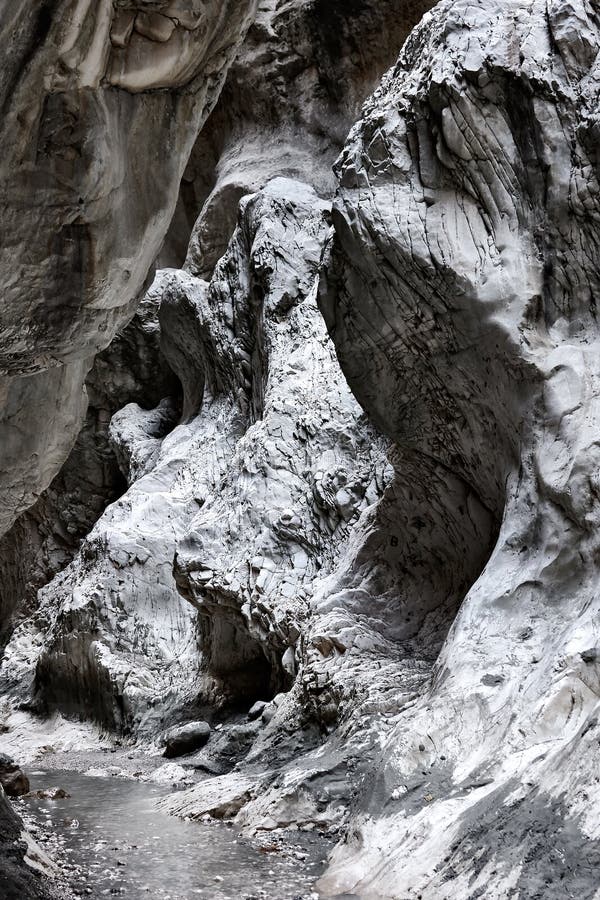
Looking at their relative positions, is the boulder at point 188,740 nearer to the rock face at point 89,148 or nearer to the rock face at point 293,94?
the rock face at point 89,148

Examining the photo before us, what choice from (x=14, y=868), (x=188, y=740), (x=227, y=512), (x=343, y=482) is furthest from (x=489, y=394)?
(x=188, y=740)

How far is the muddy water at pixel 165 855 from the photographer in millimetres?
3768

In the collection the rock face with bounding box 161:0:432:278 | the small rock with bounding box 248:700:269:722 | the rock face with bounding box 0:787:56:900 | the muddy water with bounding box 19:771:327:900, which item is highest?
the rock face with bounding box 161:0:432:278

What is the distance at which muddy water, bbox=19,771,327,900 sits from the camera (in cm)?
377

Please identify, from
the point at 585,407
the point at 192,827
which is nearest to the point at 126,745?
the point at 192,827

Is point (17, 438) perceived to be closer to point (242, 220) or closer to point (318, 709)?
point (318, 709)

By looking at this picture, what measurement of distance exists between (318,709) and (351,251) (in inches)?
120

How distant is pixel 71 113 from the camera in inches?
120

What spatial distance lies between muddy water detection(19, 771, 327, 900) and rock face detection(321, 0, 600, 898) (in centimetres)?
28

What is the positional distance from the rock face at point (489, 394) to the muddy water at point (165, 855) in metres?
0.28

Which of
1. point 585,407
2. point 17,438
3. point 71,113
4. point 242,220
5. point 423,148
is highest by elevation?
point 242,220

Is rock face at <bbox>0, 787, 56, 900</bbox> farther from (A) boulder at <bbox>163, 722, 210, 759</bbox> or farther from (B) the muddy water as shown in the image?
(A) boulder at <bbox>163, 722, 210, 759</bbox>

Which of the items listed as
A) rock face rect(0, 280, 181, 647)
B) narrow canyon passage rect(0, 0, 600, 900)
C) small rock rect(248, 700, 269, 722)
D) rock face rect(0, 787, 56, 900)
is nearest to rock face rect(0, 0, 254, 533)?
narrow canyon passage rect(0, 0, 600, 900)

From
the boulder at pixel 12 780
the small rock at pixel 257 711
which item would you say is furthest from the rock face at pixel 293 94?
the boulder at pixel 12 780
